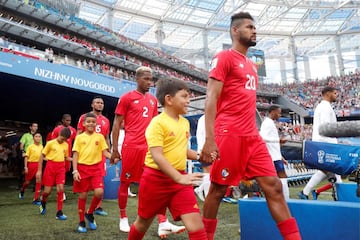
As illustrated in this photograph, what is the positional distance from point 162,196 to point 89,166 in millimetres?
2156

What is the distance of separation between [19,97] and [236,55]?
12544 mm

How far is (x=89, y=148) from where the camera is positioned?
13.5 feet

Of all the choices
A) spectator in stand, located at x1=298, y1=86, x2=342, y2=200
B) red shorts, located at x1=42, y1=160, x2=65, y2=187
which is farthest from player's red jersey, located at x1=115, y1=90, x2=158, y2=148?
spectator in stand, located at x1=298, y1=86, x2=342, y2=200

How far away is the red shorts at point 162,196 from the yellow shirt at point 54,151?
134 inches

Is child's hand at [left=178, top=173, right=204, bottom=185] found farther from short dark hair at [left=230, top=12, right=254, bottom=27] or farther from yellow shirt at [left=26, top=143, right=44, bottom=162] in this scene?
yellow shirt at [left=26, top=143, right=44, bottom=162]

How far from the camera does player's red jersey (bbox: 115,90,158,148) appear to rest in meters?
3.83

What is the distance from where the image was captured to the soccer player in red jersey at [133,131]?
12.4ft

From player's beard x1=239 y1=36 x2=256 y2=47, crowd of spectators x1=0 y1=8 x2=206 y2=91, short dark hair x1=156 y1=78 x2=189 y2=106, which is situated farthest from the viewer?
crowd of spectators x1=0 y1=8 x2=206 y2=91

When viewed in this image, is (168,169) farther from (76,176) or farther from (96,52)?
(96,52)

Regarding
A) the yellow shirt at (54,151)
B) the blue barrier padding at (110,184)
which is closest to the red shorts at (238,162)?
the yellow shirt at (54,151)

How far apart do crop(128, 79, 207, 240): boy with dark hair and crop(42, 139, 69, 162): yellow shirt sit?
332cm

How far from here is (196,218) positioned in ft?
6.66

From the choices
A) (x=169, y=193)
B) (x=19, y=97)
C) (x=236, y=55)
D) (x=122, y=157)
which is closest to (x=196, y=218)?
(x=169, y=193)

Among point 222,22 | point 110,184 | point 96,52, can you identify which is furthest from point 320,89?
point 110,184
